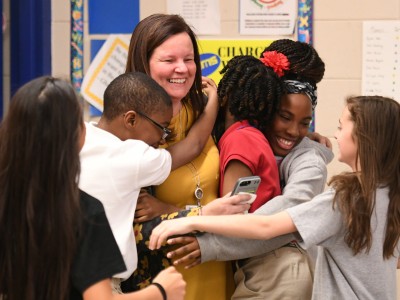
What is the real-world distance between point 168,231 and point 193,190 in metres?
0.21

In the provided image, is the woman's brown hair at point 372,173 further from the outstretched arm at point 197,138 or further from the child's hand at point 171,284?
the child's hand at point 171,284

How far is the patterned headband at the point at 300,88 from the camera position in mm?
2105

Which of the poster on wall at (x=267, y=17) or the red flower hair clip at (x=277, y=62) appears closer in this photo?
the red flower hair clip at (x=277, y=62)

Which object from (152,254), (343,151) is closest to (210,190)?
(152,254)

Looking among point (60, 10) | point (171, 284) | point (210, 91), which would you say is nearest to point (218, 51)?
point (60, 10)

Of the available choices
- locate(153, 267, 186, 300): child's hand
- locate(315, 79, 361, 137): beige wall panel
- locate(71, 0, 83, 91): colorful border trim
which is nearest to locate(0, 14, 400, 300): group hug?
locate(153, 267, 186, 300): child's hand

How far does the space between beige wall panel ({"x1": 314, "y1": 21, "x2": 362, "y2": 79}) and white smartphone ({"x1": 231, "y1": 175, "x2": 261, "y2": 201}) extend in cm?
125

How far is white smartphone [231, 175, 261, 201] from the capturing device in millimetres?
1856

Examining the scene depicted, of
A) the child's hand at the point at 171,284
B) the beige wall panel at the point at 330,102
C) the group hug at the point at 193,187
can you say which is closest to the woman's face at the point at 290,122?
the group hug at the point at 193,187

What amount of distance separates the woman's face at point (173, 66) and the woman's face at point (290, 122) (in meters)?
0.29

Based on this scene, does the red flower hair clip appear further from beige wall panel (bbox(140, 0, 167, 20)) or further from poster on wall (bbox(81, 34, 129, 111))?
poster on wall (bbox(81, 34, 129, 111))

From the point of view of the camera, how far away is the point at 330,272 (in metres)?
1.88

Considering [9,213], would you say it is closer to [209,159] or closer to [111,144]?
[111,144]

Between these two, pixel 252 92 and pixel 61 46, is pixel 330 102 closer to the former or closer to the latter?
pixel 252 92
